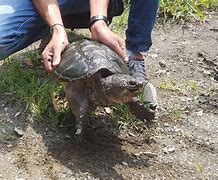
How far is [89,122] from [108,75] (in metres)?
0.33

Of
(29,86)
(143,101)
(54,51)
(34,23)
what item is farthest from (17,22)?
(143,101)

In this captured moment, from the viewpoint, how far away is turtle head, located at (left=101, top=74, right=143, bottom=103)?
2.04m

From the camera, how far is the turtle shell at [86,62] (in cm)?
216

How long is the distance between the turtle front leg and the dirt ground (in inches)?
4.3

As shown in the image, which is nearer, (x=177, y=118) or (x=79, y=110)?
(x=79, y=110)

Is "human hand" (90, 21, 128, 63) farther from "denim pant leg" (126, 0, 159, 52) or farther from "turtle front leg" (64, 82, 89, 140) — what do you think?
"denim pant leg" (126, 0, 159, 52)

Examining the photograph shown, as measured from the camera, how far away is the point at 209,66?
3.14m

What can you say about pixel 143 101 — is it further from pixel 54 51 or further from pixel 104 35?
pixel 54 51

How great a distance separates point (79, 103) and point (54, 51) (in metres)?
0.26

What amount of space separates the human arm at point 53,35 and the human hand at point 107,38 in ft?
0.51

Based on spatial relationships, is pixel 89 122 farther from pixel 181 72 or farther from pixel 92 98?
pixel 181 72

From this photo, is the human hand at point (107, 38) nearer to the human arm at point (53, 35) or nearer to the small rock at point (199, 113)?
the human arm at point (53, 35)

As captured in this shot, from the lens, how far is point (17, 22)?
260cm

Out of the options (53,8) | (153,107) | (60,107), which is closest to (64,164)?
(60,107)
